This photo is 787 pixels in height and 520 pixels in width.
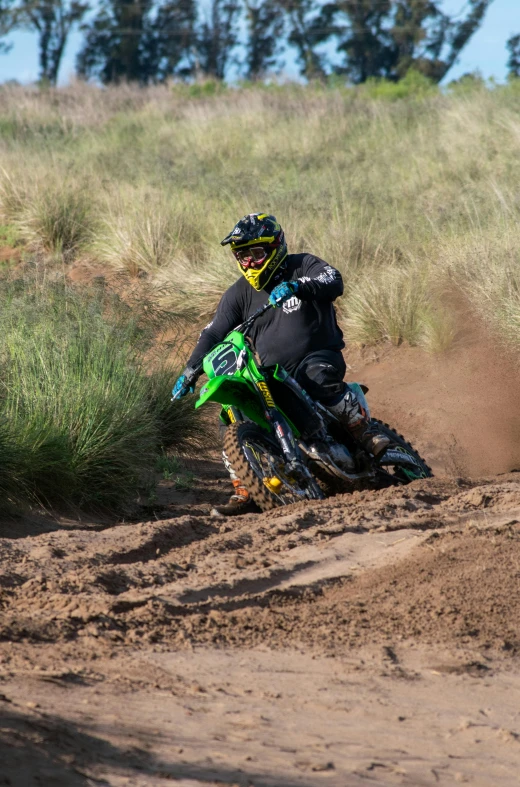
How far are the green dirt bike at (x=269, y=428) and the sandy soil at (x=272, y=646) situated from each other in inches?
11.8

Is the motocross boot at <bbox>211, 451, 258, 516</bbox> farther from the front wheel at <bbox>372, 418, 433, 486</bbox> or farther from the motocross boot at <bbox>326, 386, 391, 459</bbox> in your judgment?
the front wheel at <bbox>372, 418, 433, 486</bbox>

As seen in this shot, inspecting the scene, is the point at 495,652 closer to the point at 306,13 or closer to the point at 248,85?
the point at 248,85

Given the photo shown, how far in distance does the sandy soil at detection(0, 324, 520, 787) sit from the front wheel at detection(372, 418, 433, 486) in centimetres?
66

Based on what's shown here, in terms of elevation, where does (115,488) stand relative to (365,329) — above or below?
below

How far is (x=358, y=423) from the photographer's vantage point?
6.95 metres

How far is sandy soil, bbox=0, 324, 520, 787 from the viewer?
112 inches

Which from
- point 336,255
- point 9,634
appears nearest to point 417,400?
point 336,255

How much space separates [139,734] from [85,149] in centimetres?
1701

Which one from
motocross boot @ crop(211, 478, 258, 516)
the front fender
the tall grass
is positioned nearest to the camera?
the front fender

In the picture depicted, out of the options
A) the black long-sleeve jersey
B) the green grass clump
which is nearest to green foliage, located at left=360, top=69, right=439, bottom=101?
the green grass clump

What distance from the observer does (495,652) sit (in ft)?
13.0

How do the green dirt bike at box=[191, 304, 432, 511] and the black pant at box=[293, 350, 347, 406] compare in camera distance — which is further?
the black pant at box=[293, 350, 347, 406]

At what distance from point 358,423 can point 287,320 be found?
90 centimetres

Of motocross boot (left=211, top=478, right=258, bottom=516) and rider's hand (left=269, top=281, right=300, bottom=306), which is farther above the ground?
rider's hand (left=269, top=281, right=300, bottom=306)
